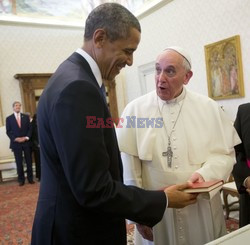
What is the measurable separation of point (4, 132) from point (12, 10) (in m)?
3.84

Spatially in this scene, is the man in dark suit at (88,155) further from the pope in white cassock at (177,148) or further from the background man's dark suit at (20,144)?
the background man's dark suit at (20,144)

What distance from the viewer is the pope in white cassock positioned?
1.91 m

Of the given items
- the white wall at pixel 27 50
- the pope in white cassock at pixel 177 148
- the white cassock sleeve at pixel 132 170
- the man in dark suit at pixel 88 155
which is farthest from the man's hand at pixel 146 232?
the white wall at pixel 27 50

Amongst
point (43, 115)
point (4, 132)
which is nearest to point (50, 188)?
point (43, 115)

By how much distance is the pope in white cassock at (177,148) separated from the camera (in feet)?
6.26

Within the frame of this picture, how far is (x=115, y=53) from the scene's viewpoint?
4.15 ft

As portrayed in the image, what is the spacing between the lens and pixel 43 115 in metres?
1.18

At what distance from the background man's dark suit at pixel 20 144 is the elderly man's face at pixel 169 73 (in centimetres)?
618

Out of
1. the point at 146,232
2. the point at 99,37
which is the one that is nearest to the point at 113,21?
the point at 99,37

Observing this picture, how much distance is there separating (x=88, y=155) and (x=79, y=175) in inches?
3.1

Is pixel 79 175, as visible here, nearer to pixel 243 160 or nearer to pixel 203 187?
pixel 203 187

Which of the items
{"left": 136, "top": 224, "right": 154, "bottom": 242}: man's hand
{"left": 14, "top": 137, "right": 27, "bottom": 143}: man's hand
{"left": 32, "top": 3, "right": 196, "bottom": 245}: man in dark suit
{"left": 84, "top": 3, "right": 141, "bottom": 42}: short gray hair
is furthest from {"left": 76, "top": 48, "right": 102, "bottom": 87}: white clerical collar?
{"left": 14, "top": 137, "right": 27, "bottom": 143}: man's hand

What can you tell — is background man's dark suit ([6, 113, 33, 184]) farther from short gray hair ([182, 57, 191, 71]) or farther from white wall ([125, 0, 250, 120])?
short gray hair ([182, 57, 191, 71])

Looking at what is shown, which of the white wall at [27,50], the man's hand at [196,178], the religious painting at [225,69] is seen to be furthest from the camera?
the white wall at [27,50]
